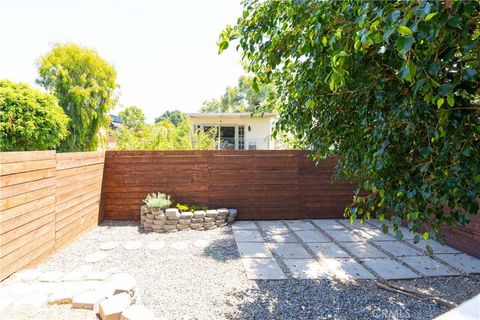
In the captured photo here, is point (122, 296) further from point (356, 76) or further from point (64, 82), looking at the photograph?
point (64, 82)

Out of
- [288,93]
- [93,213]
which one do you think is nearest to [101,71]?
[93,213]

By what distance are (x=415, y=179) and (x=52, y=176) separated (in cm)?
404

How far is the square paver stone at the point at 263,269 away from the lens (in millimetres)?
3289

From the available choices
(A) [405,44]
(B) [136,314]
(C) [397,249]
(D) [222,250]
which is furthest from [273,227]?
(A) [405,44]

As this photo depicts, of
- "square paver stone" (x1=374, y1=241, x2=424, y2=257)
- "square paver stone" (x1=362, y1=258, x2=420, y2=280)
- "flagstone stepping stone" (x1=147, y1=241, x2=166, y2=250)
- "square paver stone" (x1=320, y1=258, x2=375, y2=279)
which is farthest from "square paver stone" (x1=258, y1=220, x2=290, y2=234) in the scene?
"flagstone stepping stone" (x1=147, y1=241, x2=166, y2=250)

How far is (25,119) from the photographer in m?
4.47

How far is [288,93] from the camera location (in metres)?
3.03

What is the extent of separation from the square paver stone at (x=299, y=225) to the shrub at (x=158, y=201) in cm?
236

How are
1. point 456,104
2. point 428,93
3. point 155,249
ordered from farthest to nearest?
point 155,249 < point 456,104 < point 428,93

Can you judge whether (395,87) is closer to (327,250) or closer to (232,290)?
(232,290)

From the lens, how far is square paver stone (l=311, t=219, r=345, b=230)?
5367mm

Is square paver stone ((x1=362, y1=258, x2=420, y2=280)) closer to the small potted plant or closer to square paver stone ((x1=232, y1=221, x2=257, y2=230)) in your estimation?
square paver stone ((x1=232, y1=221, x2=257, y2=230))

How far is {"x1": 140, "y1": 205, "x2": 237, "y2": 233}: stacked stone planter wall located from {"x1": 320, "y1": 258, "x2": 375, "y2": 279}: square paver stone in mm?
2271

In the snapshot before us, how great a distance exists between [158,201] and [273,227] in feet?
7.20
